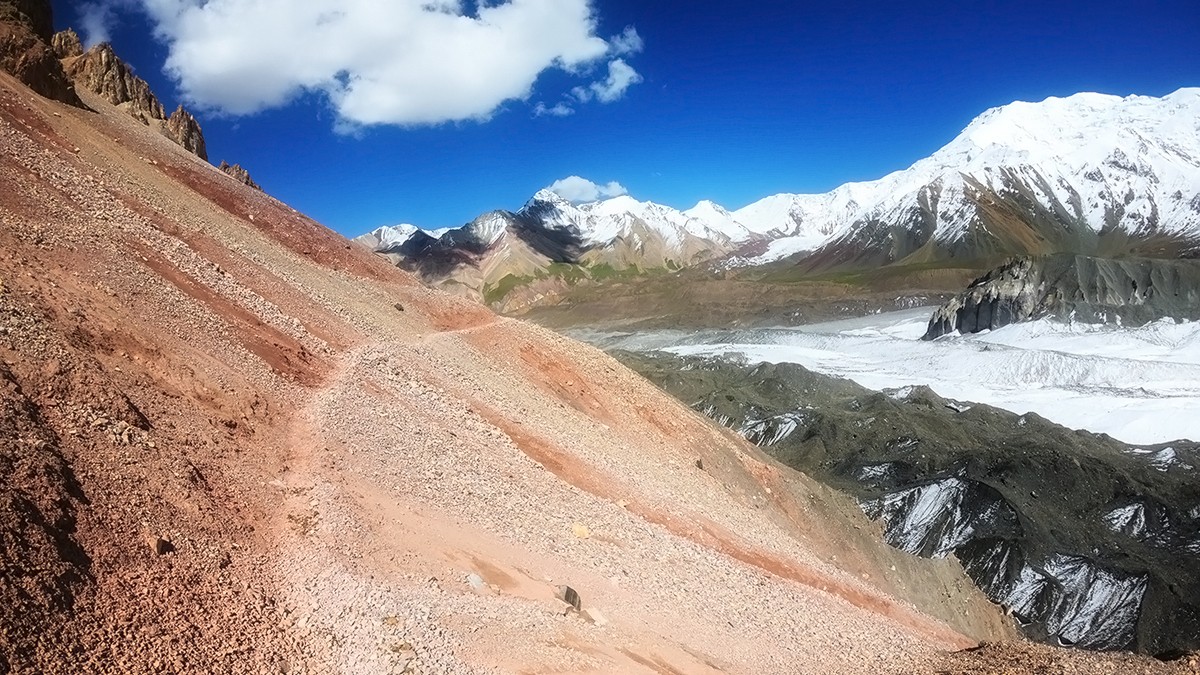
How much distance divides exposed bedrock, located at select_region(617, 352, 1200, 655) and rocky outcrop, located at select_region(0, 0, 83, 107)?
1481 inches

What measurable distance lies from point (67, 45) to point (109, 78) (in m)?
3.61

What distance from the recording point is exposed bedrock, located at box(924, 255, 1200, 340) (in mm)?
90375

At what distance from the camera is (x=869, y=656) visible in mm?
14797

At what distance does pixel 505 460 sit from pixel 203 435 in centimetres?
695

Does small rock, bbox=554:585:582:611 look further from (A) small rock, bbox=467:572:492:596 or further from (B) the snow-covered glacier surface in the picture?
(B) the snow-covered glacier surface

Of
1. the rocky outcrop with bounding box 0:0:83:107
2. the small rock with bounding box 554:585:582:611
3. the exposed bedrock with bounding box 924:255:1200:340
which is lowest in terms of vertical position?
the small rock with bounding box 554:585:582:611

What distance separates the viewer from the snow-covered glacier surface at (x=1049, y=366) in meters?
51.9

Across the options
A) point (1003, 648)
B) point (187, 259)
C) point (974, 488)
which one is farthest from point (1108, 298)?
point (187, 259)

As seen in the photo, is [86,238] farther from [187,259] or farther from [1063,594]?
[1063,594]

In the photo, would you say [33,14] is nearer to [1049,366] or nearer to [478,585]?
[478,585]

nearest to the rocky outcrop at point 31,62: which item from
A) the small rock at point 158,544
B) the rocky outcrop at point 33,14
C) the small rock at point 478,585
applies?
the rocky outcrop at point 33,14

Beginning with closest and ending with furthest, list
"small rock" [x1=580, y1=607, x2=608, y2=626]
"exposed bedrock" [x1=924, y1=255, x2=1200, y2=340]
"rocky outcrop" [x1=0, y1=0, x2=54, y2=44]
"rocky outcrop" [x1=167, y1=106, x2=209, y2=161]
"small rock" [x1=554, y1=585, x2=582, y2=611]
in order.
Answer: "small rock" [x1=580, y1=607, x2=608, y2=626] < "small rock" [x1=554, y1=585, x2=582, y2=611] < "rocky outcrop" [x1=0, y1=0, x2=54, y2=44] < "rocky outcrop" [x1=167, y1=106, x2=209, y2=161] < "exposed bedrock" [x1=924, y1=255, x2=1200, y2=340]

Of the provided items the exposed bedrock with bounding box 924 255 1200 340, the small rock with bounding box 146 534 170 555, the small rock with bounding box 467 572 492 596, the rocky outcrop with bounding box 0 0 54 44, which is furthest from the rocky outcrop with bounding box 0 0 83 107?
the exposed bedrock with bounding box 924 255 1200 340

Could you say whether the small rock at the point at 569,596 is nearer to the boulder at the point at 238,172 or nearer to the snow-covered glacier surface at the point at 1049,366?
the boulder at the point at 238,172
